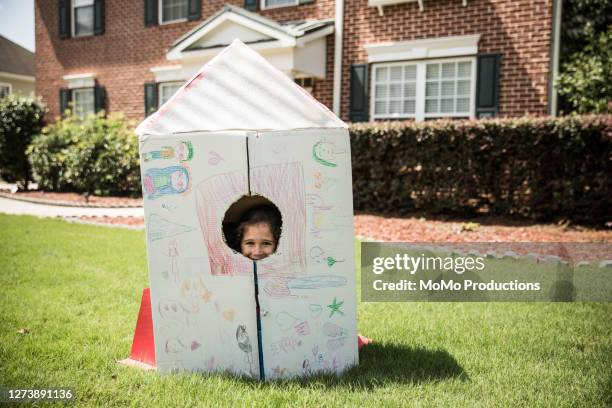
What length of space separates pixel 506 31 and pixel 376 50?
98.4 inches

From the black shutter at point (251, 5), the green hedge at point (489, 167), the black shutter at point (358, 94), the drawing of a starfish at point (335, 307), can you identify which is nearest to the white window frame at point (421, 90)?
the black shutter at point (358, 94)

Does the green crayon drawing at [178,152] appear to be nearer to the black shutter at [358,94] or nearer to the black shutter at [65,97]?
the black shutter at [358,94]

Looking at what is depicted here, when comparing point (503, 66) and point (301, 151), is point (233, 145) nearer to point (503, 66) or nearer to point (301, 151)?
point (301, 151)

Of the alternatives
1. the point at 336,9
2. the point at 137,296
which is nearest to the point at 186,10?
the point at 336,9

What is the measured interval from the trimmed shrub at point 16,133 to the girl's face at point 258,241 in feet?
42.0

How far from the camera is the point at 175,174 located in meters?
2.60

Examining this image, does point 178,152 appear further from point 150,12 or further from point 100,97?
point 100,97

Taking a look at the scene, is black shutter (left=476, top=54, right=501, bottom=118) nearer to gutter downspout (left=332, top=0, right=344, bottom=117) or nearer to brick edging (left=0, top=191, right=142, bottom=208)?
gutter downspout (left=332, top=0, right=344, bottom=117)

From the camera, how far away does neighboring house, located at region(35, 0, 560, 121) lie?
9.48 meters

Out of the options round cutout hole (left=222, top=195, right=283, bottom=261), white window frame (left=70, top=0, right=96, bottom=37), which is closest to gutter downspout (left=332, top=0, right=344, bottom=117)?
white window frame (left=70, top=0, right=96, bottom=37)

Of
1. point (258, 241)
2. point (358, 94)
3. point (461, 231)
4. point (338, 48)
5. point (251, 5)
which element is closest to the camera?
point (258, 241)

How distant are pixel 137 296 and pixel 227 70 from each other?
2.28 meters

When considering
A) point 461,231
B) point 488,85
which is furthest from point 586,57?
point 461,231

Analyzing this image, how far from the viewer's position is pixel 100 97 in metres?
14.9
